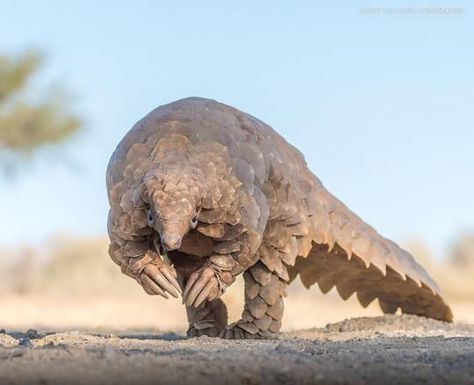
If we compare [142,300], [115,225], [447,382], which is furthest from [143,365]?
[142,300]

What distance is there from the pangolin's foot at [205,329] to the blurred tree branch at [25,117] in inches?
649

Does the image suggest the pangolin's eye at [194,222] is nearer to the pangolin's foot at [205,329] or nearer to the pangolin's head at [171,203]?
the pangolin's head at [171,203]

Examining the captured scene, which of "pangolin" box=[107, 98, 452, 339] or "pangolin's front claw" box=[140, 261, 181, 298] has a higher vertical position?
"pangolin" box=[107, 98, 452, 339]

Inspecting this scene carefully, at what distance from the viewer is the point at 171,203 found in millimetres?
5898

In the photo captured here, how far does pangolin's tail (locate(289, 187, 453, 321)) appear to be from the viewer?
7934 mm

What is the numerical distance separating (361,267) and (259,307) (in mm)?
1464

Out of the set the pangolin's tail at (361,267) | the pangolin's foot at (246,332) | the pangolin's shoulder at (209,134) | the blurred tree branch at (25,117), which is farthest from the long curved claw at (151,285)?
the blurred tree branch at (25,117)

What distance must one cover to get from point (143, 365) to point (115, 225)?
8.84ft

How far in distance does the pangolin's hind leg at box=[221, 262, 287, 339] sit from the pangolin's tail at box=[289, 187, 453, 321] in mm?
A: 610

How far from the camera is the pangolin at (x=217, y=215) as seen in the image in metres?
6.09

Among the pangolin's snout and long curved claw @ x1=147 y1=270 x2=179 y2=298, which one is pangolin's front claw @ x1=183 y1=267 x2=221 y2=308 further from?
the pangolin's snout

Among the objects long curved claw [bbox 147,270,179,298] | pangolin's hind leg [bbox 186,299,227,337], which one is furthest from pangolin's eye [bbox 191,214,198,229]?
pangolin's hind leg [bbox 186,299,227,337]

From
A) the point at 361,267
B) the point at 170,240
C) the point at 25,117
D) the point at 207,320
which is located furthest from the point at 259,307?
the point at 25,117

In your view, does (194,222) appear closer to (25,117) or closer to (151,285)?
(151,285)
